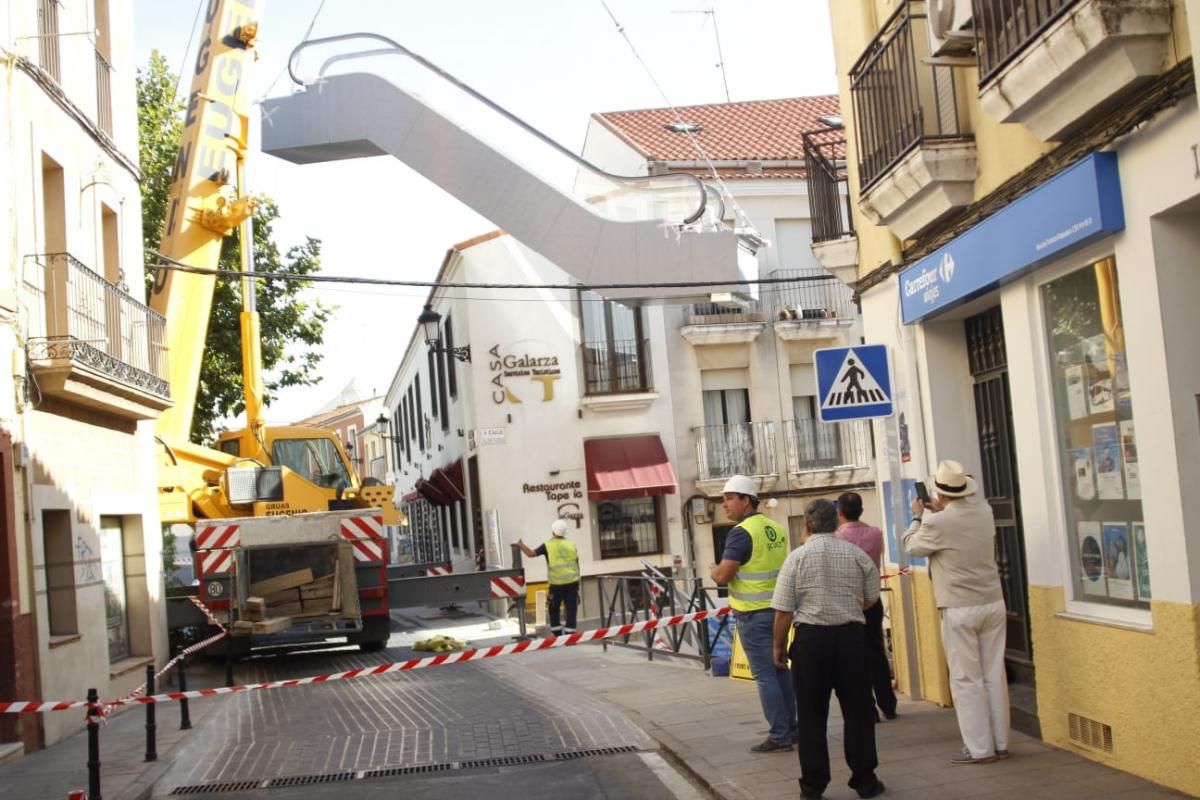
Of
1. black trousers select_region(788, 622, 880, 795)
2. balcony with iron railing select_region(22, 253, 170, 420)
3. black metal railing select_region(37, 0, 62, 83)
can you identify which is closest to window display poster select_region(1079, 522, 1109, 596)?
black trousers select_region(788, 622, 880, 795)

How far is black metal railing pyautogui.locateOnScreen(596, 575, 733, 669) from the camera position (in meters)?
13.7

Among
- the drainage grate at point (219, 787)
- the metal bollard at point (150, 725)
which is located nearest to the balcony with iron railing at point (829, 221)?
the drainage grate at point (219, 787)

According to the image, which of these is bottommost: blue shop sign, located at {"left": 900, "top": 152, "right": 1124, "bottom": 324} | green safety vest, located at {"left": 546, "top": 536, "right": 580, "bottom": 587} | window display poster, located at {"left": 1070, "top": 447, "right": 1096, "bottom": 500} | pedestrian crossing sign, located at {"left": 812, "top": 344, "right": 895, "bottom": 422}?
green safety vest, located at {"left": 546, "top": 536, "right": 580, "bottom": 587}

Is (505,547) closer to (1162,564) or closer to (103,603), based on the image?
(103,603)

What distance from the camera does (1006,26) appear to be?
7066 mm

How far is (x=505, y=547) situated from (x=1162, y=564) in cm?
2134

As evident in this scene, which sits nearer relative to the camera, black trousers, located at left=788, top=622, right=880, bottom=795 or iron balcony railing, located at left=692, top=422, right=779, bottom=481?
black trousers, located at left=788, top=622, right=880, bottom=795

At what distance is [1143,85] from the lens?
6289 mm

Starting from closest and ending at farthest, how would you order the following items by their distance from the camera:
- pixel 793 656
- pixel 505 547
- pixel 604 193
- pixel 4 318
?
pixel 793 656 → pixel 4 318 → pixel 604 193 → pixel 505 547

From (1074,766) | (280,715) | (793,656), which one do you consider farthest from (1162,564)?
(280,715)

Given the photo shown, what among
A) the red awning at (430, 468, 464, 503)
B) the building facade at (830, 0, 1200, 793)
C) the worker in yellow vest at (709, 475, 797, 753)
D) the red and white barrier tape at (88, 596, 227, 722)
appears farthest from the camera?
the red awning at (430, 468, 464, 503)

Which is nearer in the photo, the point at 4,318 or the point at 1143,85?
the point at 1143,85

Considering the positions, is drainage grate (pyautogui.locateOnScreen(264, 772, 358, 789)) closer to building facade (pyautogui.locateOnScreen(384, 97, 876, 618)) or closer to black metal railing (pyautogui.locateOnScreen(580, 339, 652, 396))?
building facade (pyautogui.locateOnScreen(384, 97, 876, 618))

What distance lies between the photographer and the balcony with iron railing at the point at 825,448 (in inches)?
1090
